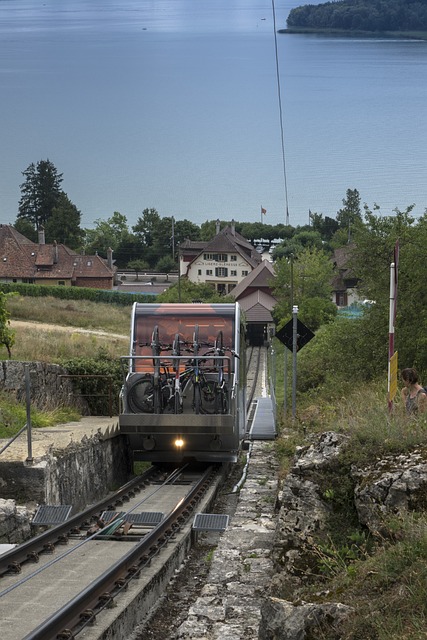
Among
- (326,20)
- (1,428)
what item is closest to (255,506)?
(1,428)

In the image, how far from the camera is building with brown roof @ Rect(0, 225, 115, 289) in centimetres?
13900

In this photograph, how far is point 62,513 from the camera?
13.9 metres

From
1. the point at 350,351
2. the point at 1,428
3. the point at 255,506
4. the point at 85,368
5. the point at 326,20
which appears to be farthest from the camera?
the point at 326,20

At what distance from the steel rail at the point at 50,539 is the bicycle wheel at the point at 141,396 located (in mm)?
2305

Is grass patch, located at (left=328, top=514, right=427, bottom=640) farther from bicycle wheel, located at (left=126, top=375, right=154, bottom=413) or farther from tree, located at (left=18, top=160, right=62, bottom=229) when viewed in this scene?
tree, located at (left=18, top=160, right=62, bottom=229)

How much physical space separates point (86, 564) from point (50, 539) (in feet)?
4.60

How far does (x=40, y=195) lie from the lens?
181 m

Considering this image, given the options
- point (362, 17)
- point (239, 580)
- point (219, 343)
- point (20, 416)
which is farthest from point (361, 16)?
point (239, 580)

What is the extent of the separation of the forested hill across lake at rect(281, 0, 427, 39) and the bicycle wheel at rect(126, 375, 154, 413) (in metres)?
121

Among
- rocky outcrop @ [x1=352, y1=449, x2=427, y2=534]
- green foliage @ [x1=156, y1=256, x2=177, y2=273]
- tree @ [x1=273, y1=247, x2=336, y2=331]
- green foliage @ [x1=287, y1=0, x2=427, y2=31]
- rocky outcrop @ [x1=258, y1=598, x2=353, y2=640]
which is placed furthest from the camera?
green foliage @ [x1=156, y1=256, x2=177, y2=273]

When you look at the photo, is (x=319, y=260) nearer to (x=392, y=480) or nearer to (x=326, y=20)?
(x=326, y=20)

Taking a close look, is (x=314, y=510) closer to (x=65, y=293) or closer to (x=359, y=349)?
(x=359, y=349)

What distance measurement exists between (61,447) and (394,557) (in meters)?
11.1

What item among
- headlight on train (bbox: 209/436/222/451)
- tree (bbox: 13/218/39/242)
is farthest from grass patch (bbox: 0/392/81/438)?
tree (bbox: 13/218/39/242)
